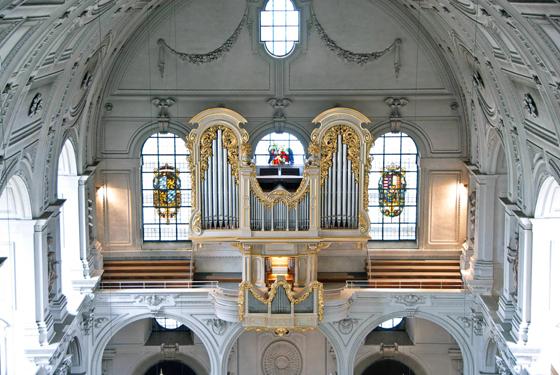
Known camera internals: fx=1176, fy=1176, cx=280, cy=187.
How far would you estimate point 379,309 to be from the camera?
121ft

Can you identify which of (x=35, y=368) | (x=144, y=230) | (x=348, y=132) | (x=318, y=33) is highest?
(x=318, y=33)

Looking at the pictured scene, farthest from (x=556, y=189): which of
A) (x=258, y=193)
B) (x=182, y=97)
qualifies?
(x=182, y=97)

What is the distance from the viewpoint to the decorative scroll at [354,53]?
1436 inches

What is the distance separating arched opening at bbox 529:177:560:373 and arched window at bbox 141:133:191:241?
40.1 feet

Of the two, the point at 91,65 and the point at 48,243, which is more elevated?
the point at 91,65

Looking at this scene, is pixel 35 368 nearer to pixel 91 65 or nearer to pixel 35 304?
pixel 35 304

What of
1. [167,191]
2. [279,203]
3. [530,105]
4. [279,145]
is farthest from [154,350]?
[530,105]

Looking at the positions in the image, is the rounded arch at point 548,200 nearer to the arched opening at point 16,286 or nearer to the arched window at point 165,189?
the arched window at point 165,189

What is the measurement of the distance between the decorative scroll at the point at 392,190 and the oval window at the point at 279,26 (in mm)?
5202

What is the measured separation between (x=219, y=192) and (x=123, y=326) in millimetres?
5427

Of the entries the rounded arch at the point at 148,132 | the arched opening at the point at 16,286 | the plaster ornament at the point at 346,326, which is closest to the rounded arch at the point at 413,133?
the plaster ornament at the point at 346,326

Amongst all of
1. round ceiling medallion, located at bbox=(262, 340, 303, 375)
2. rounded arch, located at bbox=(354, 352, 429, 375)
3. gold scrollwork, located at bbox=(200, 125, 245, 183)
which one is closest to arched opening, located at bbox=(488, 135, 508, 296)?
rounded arch, located at bbox=(354, 352, 429, 375)

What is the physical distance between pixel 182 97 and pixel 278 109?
10.0 ft

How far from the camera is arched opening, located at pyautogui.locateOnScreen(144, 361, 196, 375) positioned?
40969mm
